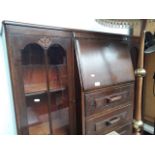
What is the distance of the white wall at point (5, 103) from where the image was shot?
0.88m

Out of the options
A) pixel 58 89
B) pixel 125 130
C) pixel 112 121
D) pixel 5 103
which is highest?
pixel 58 89

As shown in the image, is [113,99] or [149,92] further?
[149,92]

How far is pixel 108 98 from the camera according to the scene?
0.87 metres

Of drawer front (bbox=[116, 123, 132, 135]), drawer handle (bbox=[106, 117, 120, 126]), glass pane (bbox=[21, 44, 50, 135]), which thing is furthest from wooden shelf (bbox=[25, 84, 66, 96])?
drawer front (bbox=[116, 123, 132, 135])

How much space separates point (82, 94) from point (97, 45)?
0.36m

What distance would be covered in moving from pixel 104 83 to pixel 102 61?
0.15 metres

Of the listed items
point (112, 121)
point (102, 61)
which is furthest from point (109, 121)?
point (102, 61)

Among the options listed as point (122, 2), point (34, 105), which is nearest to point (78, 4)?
point (122, 2)

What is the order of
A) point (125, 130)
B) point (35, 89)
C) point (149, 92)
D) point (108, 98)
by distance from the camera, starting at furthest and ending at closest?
point (149, 92) < point (125, 130) < point (108, 98) < point (35, 89)

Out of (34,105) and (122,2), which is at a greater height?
(122,2)

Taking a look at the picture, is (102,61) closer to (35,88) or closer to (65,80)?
(65,80)

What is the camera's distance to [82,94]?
779mm
